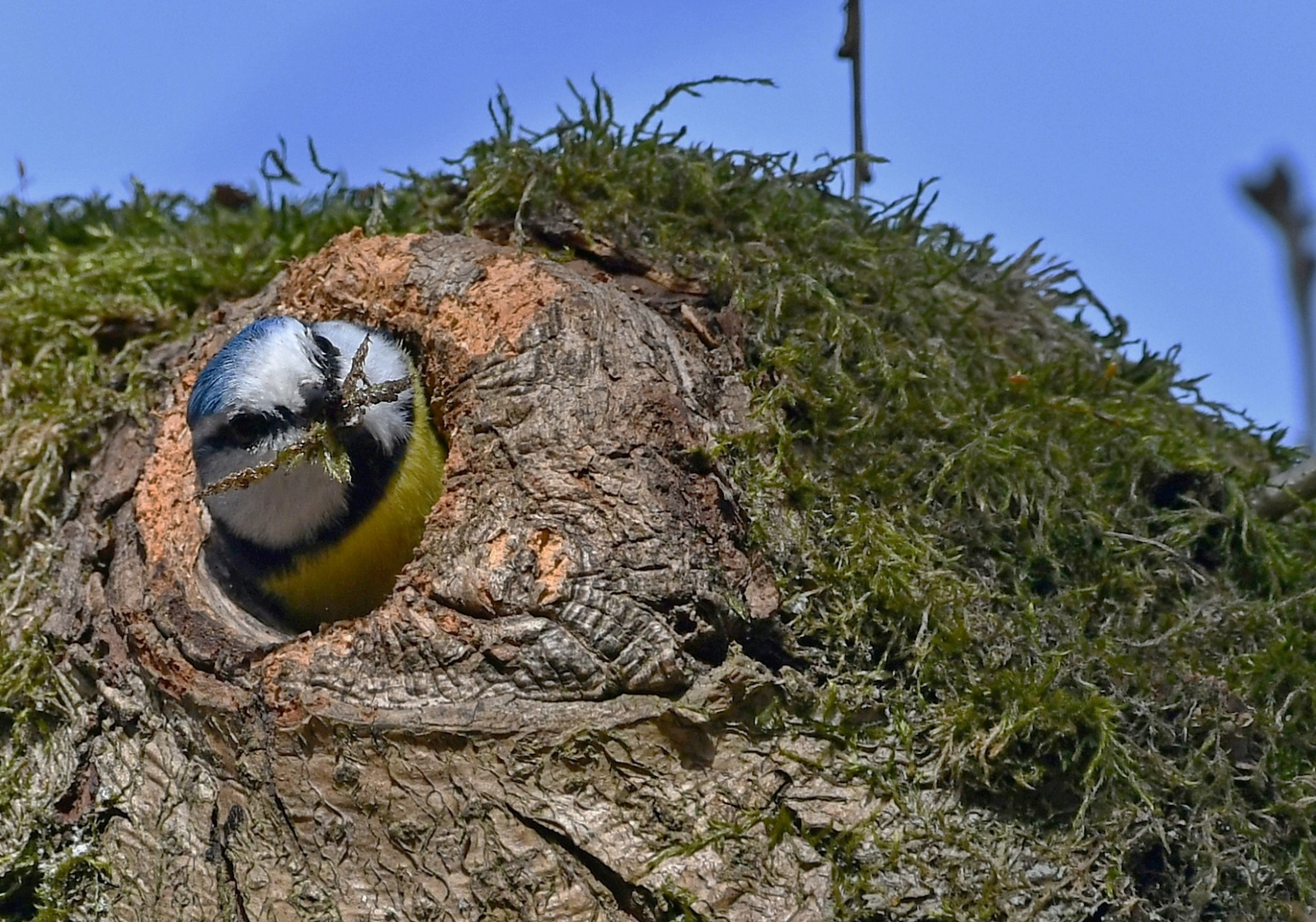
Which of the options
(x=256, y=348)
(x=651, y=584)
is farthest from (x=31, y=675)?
(x=651, y=584)

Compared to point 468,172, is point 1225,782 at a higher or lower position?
lower

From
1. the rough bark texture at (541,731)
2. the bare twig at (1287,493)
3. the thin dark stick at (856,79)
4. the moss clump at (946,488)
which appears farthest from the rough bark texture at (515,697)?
the bare twig at (1287,493)

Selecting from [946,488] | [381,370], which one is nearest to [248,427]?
[381,370]

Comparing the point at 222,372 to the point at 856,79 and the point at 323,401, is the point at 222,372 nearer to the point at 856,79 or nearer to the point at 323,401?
the point at 323,401

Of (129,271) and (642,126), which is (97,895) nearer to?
(129,271)

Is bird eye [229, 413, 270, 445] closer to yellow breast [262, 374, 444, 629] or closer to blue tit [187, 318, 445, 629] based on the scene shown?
blue tit [187, 318, 445, 629]

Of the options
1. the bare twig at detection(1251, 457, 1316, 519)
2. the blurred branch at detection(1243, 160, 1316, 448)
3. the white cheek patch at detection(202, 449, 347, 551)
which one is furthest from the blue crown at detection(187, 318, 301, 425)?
the bare twig at detection(1251, 457, 1316, 519)

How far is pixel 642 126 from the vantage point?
2.45m

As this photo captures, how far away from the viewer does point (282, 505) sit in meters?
2.38

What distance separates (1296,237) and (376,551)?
1.68 m

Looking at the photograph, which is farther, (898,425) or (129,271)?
(129,271)

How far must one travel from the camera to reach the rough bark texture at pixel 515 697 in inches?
64.3

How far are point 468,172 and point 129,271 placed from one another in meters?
0.85

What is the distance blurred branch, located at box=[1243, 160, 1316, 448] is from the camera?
1.56m
